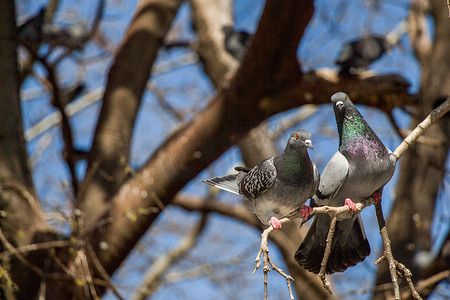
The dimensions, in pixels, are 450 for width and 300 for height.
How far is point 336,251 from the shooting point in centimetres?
234

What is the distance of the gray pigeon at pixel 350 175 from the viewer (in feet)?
6.90

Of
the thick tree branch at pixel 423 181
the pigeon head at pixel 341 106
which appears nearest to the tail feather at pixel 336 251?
the pigeon head at pixel 341 106

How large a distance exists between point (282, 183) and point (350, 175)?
27 centimetres

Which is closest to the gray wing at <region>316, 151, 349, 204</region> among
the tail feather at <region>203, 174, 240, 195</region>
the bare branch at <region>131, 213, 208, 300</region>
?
the tail feather at <region>203, 174, 240, 195</region>

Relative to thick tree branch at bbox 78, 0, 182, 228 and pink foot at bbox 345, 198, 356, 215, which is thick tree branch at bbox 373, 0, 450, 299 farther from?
pink foot at bbox 345, 198, 356, 215

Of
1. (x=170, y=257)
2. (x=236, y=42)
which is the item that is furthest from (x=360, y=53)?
(x=170, y=257)

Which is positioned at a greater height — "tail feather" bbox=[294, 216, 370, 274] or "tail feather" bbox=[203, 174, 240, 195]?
"tail feather" bbox=[203, 174, 240, 195]

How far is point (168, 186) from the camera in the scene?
4.15 meters

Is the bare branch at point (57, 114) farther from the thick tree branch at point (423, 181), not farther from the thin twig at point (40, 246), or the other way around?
the thick tree branch at point (423, 181)

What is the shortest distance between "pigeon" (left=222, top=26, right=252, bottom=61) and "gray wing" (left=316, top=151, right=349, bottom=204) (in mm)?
3152

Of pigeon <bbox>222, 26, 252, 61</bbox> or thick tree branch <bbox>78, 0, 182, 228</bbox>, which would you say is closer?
thick tree branch <bbox>78, 0, 182, 228</bbox>

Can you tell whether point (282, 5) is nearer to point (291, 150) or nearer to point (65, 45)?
point (291, 150)

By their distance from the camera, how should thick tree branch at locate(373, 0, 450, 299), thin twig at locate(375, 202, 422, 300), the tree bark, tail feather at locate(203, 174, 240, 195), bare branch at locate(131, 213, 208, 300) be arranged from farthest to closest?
bare branch at locate(131, 213, 208, 300) → thick tree branch at locate(373, 0, 450, 299) → the tree bark → tail feather at locate(203, 174, 240, 195) → thin twig at locate(375, 202, 422, 300)

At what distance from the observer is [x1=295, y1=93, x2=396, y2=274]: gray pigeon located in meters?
2.10
